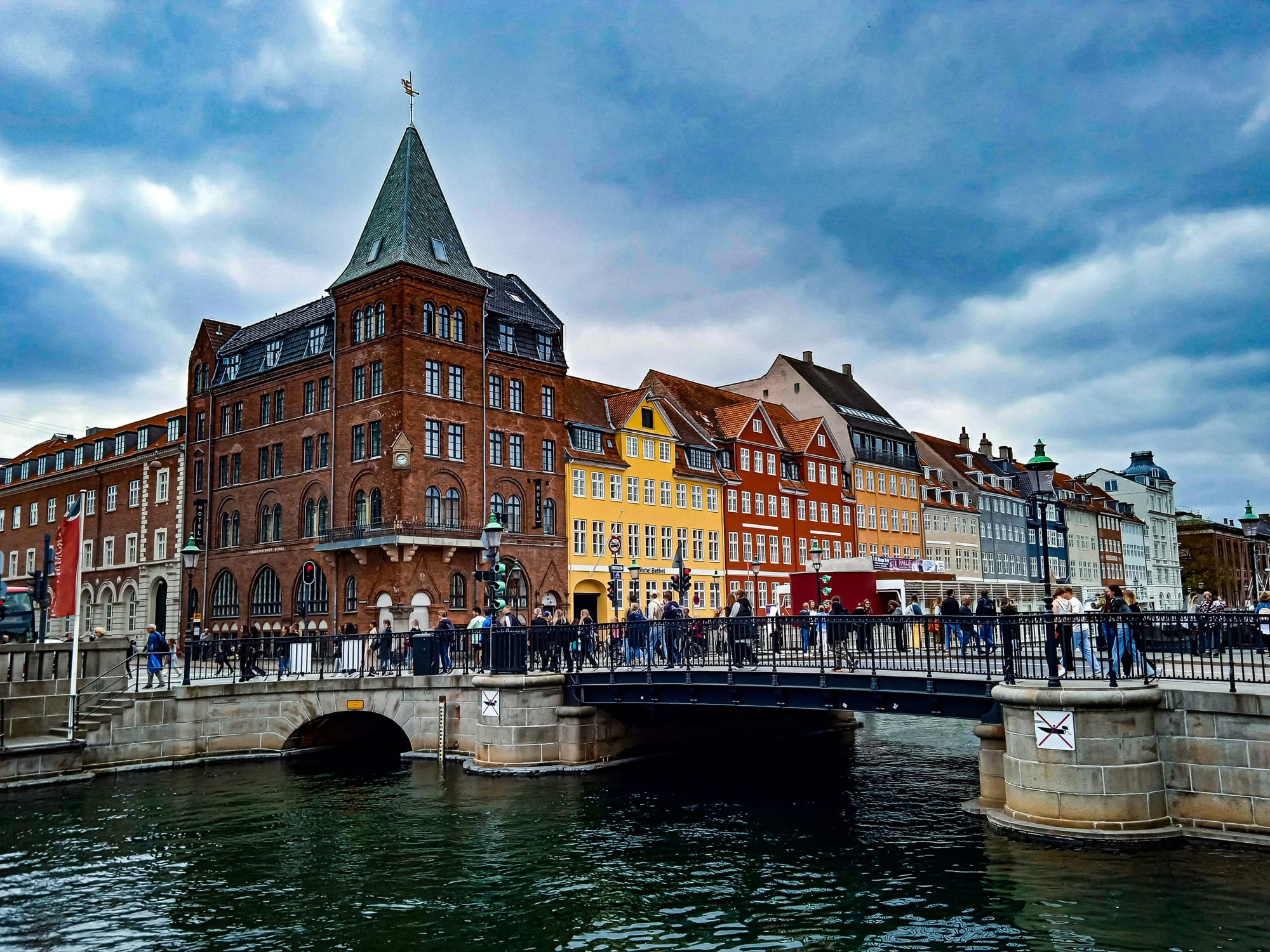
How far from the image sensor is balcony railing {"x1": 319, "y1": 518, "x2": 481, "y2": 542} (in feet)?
139

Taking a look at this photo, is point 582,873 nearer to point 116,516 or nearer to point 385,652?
point 385,652

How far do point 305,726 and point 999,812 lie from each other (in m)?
19.1

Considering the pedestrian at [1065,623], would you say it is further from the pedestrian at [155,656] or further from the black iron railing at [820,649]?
Answer: the pedestrian at [155,656]

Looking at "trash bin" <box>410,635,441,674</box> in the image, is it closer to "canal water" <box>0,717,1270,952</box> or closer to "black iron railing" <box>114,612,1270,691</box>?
"black iron railing" <box>114,612,1270,691</box>

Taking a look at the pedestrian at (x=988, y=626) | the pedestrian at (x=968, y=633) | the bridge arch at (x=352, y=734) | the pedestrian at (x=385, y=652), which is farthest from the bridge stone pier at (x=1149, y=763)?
the pedestrian at (x=385, y=652)

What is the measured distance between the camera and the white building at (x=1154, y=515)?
111375 millimetres

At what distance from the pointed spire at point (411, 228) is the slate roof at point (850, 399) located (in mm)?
30197

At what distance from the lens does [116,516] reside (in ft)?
198

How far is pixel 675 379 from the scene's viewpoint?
2544 inches

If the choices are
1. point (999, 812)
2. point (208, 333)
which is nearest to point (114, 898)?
point (999, 812)

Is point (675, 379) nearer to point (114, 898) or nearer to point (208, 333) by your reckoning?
point (208, 333)

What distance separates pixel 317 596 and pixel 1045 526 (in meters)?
34.9

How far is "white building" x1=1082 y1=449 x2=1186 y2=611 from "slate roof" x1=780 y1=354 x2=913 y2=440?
4409 centimetres

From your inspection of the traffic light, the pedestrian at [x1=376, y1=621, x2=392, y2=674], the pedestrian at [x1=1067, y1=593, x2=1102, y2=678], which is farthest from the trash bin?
the pedestrian at [x1=1067, y1=593, x2=1102, y2=678]
